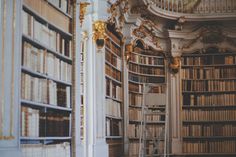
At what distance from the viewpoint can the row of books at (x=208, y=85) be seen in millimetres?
10000

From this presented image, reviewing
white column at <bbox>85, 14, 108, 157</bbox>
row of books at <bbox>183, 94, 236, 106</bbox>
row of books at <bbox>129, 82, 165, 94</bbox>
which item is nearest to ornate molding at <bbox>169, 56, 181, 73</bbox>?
row of books at <bbox>129, 82, 165, 94</bbox>

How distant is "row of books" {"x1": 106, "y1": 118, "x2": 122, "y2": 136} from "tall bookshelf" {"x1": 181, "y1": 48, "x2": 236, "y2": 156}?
7.32 feet

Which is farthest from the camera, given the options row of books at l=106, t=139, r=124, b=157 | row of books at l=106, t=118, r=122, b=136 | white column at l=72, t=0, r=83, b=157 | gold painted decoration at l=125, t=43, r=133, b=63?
gold painted decoration at l=125, t=43, r=133, b=63

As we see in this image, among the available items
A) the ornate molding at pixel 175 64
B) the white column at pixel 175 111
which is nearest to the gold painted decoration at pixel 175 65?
the ornate molding at pixel 175 64

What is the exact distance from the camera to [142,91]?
9383mm

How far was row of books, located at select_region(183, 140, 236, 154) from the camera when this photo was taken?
9906 millimetres

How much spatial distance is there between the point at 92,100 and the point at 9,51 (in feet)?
9.18

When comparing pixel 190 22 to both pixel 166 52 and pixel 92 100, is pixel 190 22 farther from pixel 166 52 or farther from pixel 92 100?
pixel 92 100

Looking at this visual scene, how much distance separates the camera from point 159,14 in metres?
9.59

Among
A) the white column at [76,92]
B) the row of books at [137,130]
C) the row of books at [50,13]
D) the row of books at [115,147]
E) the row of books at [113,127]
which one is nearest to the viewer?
the row of books at [50,13]

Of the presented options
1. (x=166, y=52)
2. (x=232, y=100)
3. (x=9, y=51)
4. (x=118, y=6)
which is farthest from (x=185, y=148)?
(x=9, y=51)

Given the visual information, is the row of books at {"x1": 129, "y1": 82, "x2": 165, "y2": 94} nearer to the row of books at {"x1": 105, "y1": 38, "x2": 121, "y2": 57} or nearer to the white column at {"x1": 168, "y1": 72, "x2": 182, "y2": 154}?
the white column at {"x1": 168, "y1": 72, "x2": 182, "y2": 154}

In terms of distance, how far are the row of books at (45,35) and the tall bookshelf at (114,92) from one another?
1989 mm

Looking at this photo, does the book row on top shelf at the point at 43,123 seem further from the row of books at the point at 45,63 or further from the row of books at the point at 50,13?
the row of books at the point at 50,13
